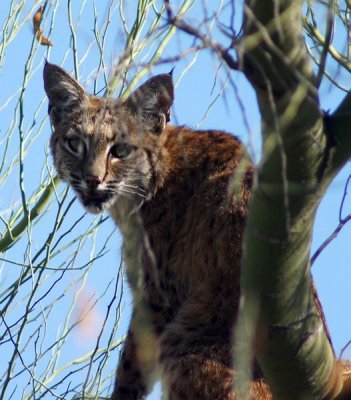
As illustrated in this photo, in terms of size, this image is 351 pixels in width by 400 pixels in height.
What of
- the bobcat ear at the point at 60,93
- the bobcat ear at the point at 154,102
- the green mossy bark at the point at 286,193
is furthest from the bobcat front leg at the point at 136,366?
the green mossy bark at the point at 286,193

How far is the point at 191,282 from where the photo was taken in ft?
19.2

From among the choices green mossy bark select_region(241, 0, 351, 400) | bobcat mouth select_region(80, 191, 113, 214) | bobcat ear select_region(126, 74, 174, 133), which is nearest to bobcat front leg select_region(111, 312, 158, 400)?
bobcat mouth select_region(80, 191, 113, 214)

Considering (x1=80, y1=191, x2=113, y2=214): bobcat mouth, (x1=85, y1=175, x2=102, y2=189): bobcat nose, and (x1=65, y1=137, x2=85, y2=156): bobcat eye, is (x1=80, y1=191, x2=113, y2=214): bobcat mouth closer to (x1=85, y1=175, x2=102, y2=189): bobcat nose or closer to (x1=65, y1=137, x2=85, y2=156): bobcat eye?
(x1=85, y1=175, x2=102, y2=189): bobcat nose

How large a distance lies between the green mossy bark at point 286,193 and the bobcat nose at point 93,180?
2717 mm

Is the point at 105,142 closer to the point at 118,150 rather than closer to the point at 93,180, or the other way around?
the point at 118,150

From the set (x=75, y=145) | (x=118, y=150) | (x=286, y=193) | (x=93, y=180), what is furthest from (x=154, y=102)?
(x=286, y=193)

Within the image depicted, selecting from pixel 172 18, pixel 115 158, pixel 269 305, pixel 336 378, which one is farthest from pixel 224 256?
pixel 172 18

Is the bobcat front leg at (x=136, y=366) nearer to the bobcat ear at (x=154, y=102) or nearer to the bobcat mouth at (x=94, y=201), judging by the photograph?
the bobcat mouth at (x=94, y=201)

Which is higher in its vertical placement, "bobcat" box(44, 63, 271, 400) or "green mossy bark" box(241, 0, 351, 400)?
"bobcat" box(44, 63, 271, 400)

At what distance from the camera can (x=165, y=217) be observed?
6289 mm

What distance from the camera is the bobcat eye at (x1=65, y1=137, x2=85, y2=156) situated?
6.16 meters

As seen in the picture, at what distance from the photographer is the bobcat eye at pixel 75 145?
20.2 ft

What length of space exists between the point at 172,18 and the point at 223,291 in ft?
10.4

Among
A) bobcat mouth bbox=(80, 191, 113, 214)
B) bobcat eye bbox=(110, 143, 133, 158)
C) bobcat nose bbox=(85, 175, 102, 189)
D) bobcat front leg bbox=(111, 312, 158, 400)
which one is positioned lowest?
bobcat front leg bbox=(111, 312, 158, 400)
